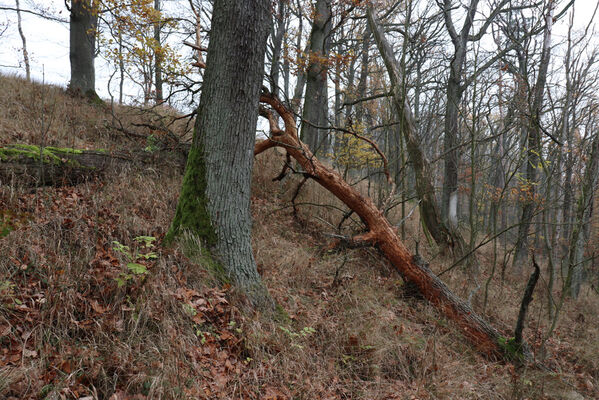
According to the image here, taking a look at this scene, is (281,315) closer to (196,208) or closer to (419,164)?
(196,208)

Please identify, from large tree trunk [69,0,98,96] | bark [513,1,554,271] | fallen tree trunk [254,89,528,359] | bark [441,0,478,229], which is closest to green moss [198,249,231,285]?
fallen tree trunk [254,89,528,359]

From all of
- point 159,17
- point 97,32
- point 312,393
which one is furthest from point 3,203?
point 159,17

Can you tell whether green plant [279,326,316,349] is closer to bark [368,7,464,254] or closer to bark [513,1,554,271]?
bark [513,1,554,271]

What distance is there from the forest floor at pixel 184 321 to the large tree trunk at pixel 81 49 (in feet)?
10.4

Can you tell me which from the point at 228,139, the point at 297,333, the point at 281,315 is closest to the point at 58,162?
the point at 228,139

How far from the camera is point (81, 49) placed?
877cm

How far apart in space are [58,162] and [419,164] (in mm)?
7022

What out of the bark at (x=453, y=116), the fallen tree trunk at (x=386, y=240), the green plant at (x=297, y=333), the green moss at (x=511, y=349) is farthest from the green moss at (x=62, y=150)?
the bark at (x=453, y=116)

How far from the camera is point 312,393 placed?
2.83 m

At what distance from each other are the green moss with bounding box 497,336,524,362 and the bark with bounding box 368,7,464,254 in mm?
3201

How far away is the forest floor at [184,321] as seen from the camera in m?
2.29

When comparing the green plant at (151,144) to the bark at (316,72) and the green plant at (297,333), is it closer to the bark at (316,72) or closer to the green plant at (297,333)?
the bark at (316,72)

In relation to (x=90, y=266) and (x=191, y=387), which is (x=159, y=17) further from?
(x=191, y=387)

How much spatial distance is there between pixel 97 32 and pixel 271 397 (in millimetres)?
10168
